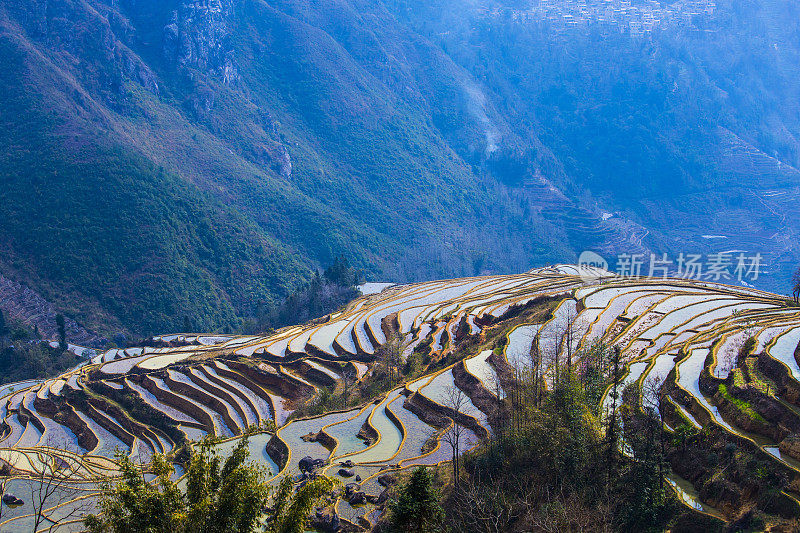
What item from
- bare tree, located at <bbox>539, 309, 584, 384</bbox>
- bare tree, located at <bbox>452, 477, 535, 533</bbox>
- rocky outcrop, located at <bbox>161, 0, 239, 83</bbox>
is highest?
rocky outcrop, located at <bbox>161, 0, 239, 83</bbox>

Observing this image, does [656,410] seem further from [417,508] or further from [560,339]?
[417,508]

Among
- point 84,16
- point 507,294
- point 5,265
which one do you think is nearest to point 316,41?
point 84,16

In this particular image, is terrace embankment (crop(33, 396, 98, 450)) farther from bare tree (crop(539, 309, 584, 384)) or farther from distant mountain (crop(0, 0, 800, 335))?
distant mountain (crop(0, 0, 800, 335))

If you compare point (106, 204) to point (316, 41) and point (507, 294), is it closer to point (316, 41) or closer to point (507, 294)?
point (507, 294)

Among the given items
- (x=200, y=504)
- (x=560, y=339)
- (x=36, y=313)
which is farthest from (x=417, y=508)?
(x=36, y=313)

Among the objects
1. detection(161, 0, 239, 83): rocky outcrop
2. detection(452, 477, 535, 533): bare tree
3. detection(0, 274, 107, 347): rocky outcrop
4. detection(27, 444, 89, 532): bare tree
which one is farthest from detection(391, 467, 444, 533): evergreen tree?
detection(161, 0, 239, 83): rocky outcrop

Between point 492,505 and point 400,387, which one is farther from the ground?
point 400,387
